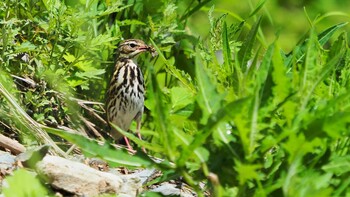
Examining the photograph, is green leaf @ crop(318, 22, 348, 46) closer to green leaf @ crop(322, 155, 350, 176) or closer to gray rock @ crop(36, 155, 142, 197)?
gray rock @ crop(36, 155, 142, 197)

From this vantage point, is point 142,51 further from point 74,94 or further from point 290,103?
point 290,103

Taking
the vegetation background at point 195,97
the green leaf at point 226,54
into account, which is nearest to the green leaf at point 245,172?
the vegetation background at point 195,97

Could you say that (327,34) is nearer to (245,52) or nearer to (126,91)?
(245,52)

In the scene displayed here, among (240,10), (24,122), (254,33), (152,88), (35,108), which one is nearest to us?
(152,88)

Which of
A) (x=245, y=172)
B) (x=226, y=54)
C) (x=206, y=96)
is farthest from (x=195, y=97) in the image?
(x=226, y=54)

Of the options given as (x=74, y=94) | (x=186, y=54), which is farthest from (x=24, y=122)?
(x=186, y=54)

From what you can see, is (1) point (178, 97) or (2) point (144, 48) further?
(2) point (144, 48)

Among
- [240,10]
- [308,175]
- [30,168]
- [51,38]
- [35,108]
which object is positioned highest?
[240,10]
